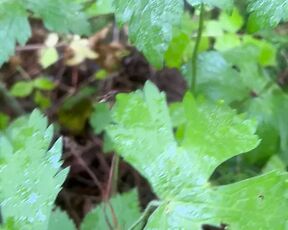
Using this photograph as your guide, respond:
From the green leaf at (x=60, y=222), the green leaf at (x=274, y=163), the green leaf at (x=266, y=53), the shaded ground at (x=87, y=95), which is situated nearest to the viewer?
the green leaf at (x=60, y=222)

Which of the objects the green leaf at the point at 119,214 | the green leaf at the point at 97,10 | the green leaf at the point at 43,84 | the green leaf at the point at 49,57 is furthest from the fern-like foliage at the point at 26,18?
the green leaf at the point at 43,84

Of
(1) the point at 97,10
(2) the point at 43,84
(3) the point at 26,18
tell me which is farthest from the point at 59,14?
(2) the point at 43,84

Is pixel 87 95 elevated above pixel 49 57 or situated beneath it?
situated beneath

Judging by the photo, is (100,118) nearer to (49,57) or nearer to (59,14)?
(49,57)

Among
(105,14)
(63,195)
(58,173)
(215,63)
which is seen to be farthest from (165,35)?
(63,195)

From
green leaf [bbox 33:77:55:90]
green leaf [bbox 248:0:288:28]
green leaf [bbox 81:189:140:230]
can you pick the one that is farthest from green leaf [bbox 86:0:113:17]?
green leaf [bbox 248:0:288:28]

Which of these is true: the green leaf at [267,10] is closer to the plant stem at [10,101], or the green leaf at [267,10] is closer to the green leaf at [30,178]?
the green leaf at [30,178]

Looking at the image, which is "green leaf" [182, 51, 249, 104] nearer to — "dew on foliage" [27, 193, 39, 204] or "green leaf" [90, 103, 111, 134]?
"green leaf" [90, 103, 111, 134]
